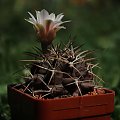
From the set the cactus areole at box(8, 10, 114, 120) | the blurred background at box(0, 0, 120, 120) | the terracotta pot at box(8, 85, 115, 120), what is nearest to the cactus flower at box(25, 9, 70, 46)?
the cactus areole at box(8, 10, 114, 120)

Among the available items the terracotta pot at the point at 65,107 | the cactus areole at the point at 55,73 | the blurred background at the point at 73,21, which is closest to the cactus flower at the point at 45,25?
the cactus areole at the point at 55,73

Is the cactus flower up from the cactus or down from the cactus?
up

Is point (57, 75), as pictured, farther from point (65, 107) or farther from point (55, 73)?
point (65, 107)

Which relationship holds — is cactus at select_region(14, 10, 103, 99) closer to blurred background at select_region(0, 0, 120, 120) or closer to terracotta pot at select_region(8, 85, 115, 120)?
terracotta pot at select_region(8, 85, 115, 120)

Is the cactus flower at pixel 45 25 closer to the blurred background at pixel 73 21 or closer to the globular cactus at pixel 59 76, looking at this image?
the globular cactus at pixel 59 76

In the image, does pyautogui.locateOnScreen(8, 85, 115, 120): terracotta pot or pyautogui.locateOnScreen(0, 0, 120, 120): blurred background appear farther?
pyautogui.locateOnScreen(0, 0, 120, 120): blurred background

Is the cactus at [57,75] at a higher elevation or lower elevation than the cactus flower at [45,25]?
lower

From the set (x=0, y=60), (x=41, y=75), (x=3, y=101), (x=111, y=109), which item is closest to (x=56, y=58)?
(x=41, y=75)

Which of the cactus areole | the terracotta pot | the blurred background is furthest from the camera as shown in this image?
the blurred background

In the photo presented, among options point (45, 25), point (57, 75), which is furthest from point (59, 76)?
point (45, 25)
